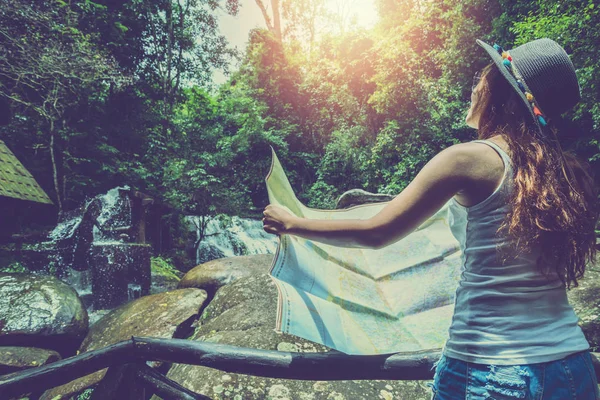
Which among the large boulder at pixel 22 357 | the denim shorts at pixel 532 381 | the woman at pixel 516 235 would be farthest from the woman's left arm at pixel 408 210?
the large boulder at pixel 22 357

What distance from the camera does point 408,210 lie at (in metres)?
0.90

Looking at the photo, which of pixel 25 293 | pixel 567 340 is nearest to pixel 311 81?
pixel 25 293

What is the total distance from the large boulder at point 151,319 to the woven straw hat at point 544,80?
4903mm

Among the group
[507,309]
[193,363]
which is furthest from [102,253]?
[507,309]

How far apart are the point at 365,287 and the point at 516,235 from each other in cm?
60

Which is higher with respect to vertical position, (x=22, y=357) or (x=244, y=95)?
(x=244, y=95)

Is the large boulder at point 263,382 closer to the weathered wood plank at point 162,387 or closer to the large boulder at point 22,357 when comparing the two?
the weathered wood plank at point 162,387

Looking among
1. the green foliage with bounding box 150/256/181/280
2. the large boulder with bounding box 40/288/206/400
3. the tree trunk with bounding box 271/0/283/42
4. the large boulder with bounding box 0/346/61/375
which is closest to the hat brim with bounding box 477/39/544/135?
the large boulder with bounding box 40/288/206/400

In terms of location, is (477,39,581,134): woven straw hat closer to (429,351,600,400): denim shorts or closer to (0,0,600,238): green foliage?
(429,351,600,400): denim shorts

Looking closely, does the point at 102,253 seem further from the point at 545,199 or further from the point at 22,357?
the point at 545,199

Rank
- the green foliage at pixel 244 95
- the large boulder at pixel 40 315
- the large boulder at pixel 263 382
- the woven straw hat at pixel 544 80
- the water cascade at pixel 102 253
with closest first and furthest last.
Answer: the woven straw hat at pixel 544 80
the large boulder at pixel 263 382
the large boulder at pixel 40 315
the water cascade at pixel 102 253
the green foliage at pixel 244 95

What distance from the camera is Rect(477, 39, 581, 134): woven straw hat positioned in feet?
3.06

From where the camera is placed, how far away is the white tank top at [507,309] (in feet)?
2.79

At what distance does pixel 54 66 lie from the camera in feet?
29.0
